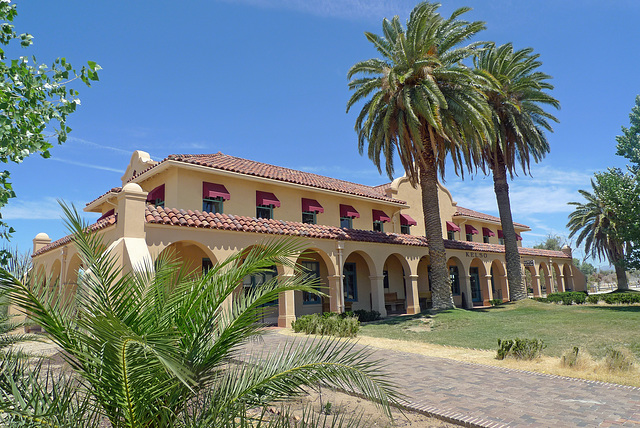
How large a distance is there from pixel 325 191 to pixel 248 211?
15.5ft

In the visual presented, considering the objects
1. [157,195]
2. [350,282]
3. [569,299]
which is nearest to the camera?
[157,195]

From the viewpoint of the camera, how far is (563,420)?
579 centimetres

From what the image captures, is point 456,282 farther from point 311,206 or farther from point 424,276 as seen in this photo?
point 311,206

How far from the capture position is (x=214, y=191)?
1869 centimetres

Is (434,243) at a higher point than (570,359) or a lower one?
higher

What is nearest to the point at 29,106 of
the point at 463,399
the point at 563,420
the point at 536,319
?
the point at 463,399

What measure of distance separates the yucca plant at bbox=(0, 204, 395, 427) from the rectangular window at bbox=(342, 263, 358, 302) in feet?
65.3

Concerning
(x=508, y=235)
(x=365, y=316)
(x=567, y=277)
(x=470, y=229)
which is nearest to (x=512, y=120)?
(x=508, y=235)

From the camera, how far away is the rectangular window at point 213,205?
19164 mm

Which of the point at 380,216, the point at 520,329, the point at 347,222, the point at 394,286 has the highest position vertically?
the point at 380,216

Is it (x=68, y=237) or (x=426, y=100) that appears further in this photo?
(x=426, y=100)

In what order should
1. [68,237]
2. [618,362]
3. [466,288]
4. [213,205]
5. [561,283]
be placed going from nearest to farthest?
[618,362] < [68,237] < [213,205] < [466,288] < [561,283]

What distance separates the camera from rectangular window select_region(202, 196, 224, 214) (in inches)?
754

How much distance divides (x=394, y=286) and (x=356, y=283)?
4083mm
